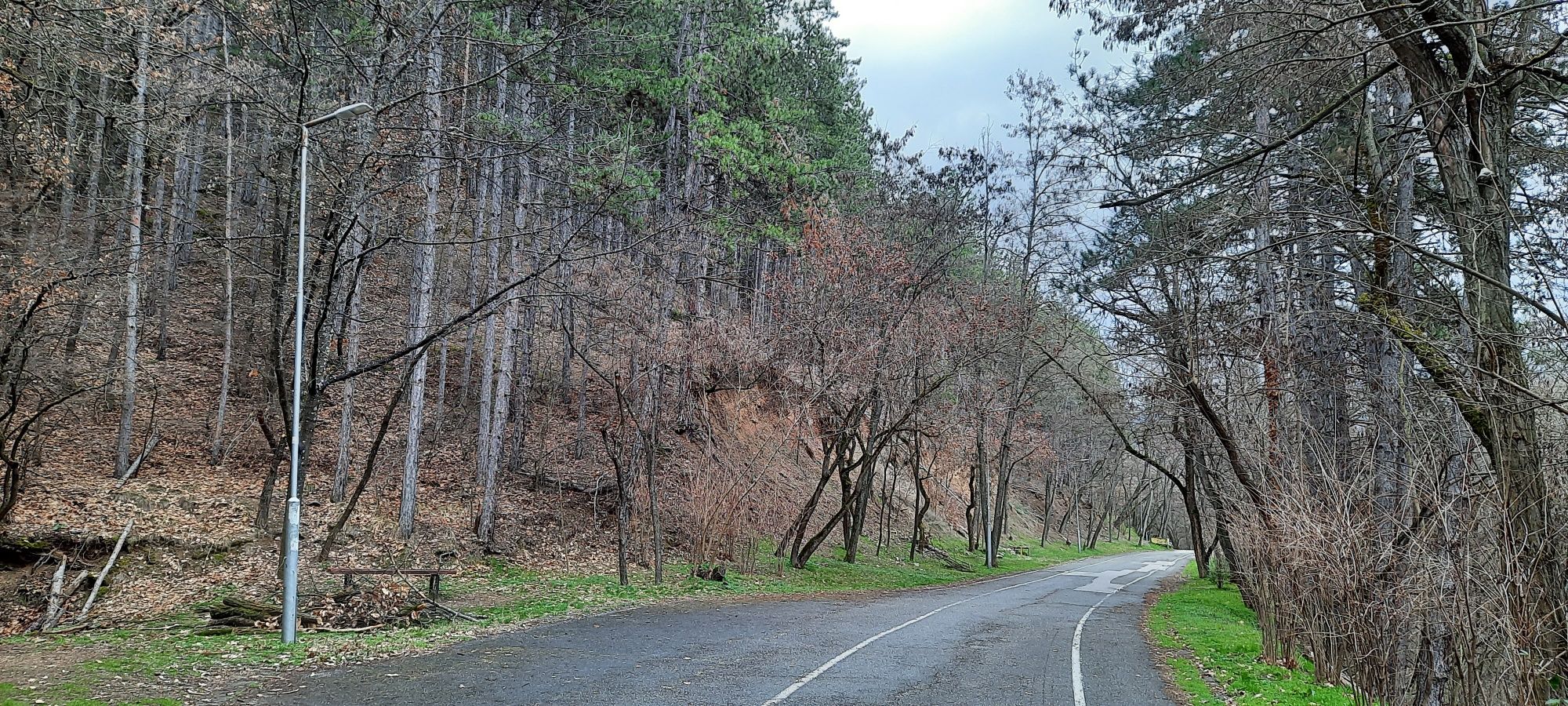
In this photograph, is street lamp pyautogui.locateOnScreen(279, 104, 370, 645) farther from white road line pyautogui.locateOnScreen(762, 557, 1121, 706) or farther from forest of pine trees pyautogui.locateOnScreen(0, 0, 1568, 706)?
white road line pyautogui.locateOnScreen(762, 557, 1121, 706)

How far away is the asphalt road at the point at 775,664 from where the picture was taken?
8211 mm

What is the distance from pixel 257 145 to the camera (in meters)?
15.9

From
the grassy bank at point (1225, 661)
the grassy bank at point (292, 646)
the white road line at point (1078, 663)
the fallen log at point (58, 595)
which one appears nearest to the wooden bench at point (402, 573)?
the grassy bank at point (292, 646)

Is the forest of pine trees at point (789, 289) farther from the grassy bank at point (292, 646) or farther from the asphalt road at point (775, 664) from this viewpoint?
the asphalt road at point (775, 664)

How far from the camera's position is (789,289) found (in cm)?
2280

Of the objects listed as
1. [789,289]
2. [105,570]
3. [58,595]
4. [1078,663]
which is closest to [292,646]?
Answer: [58,595]

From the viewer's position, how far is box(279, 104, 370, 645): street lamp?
1010cm

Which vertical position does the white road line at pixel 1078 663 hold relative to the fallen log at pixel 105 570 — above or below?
below

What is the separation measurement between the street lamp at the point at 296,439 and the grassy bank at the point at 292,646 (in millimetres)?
461

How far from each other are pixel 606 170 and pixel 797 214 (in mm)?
7569

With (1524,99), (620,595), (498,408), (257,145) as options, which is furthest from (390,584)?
(1524,99)

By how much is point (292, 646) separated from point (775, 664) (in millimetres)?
5323

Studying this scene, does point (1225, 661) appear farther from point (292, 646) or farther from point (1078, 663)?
point (292, 646)

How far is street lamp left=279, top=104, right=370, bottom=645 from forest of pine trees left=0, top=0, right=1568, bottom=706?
41 cm
